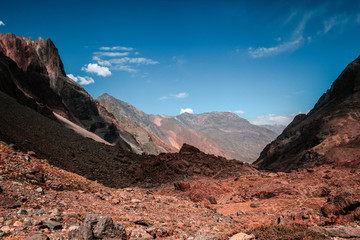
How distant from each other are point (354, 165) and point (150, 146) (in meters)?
66.0

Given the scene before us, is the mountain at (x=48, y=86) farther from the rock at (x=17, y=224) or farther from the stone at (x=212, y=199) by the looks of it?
the rock at (x=17, y=224)

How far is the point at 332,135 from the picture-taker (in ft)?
104

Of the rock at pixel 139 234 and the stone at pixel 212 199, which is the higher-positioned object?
the rock at pixel 139 234

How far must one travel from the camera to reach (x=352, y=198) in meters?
7.27

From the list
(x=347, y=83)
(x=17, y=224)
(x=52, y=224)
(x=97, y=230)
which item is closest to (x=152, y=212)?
(x=97, y=230)

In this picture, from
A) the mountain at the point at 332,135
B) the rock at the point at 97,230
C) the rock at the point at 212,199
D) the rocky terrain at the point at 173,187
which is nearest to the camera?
the rock at the point at 97,230

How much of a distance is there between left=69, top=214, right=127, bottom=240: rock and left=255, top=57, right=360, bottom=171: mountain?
28.1 meters

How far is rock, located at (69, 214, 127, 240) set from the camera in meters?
4.91

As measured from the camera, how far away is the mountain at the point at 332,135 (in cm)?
2842

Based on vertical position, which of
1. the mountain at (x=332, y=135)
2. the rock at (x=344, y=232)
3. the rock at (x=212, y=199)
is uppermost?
the mountain at (x=332, y=135)

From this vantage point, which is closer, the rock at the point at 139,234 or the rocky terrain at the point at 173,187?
the rocky terrain at the point at 173,187

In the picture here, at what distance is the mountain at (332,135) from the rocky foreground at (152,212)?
680 inches

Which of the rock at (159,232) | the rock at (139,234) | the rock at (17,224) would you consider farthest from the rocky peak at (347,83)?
the rock at (17,224)

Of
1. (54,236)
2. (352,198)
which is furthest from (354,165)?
(54,236)
